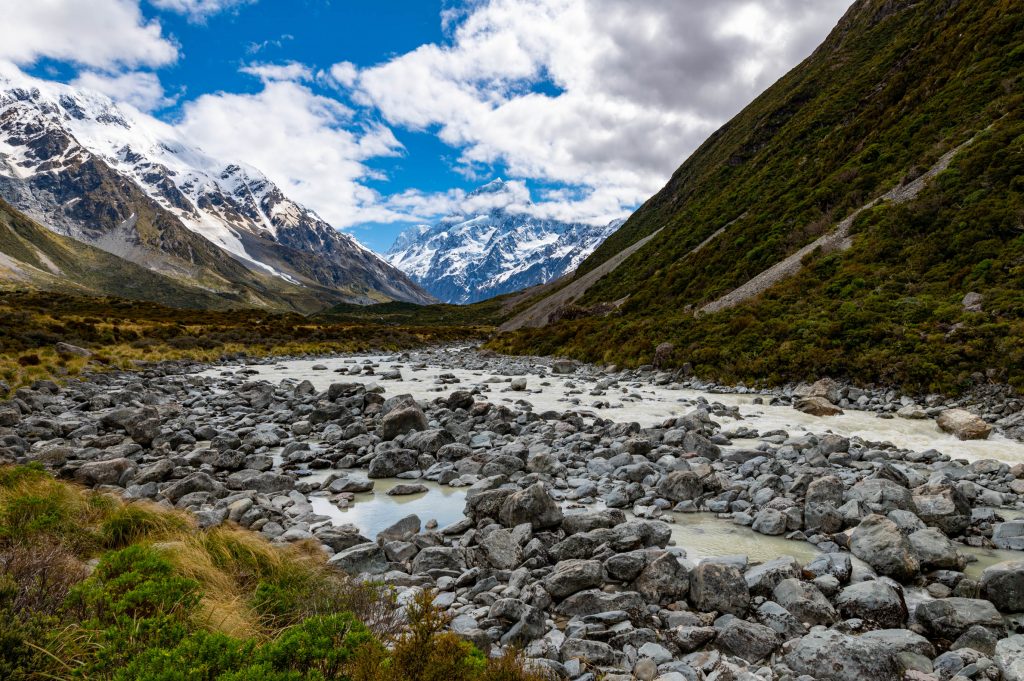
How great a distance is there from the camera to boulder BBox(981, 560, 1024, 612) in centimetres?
602

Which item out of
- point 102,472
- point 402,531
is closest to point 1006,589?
point 402,531

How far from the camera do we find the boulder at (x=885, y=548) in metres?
6.87

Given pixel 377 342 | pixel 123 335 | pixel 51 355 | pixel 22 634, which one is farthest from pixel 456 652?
pixel 377 342

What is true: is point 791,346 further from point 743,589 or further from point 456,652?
point 456,652

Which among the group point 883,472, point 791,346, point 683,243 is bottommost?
point 883,472

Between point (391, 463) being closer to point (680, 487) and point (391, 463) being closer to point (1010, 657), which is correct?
point (680, 487)

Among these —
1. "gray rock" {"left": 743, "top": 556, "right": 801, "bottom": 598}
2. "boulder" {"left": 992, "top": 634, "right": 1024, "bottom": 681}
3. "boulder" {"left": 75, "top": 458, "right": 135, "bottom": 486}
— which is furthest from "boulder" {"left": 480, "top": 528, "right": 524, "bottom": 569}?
"boulder" {"left": 75, "top": 458, "right": 135, "bottom": 486}

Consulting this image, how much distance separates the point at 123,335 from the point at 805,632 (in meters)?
60.7

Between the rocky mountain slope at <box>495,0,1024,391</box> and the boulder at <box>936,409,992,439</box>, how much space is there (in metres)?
3.17

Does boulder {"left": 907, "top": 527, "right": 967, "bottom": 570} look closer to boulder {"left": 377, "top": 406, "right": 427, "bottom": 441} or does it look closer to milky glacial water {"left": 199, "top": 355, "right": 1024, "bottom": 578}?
milky glacial water {"left": 199, "top": 355, "right": 1024, "bottom": 578}

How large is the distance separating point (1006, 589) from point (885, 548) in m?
1.25

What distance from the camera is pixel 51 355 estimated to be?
32000mm

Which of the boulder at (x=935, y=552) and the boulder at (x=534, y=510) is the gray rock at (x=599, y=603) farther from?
the boulder at (x=935, y=552)

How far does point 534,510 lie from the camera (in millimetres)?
9039
